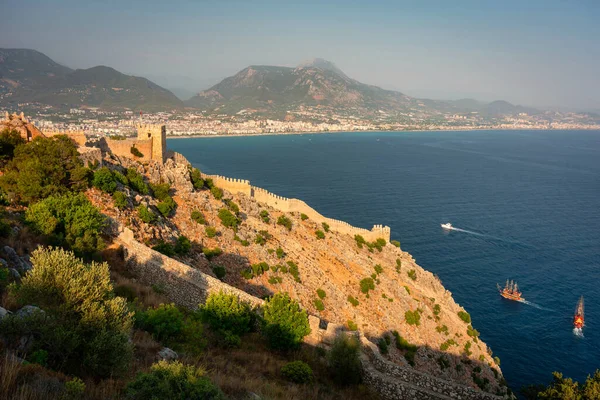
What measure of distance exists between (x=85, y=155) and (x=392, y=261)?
28.4 metres

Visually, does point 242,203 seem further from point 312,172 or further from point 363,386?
Result: point 312,172

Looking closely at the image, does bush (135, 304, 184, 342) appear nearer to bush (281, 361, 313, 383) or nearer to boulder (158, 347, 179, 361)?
boulder (158, 347, 179, 361)

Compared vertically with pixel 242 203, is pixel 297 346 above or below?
below

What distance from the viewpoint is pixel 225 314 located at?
16625 millimetres

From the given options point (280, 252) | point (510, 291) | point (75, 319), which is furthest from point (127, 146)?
point (510, 291)

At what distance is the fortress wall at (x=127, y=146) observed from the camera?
3275 cm

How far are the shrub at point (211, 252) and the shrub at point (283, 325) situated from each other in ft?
29.6

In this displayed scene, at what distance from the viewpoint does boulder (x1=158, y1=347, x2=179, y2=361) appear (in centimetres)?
1155

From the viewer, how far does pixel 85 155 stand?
2658 centimetres

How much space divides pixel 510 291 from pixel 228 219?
35665 millimetres

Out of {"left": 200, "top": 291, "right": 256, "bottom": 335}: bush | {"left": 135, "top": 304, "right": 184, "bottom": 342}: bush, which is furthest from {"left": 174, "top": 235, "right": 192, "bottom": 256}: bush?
{"left": 135, "top": 304, "right": 184, "bottom": 342}: bush

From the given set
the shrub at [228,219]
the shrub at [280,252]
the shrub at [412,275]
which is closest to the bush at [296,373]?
the shrub at [280,252]

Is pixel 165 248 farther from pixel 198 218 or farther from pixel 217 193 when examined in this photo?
pixel 217 193

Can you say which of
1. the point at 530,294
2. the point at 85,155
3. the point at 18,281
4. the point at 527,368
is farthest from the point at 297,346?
the point at 530,294
